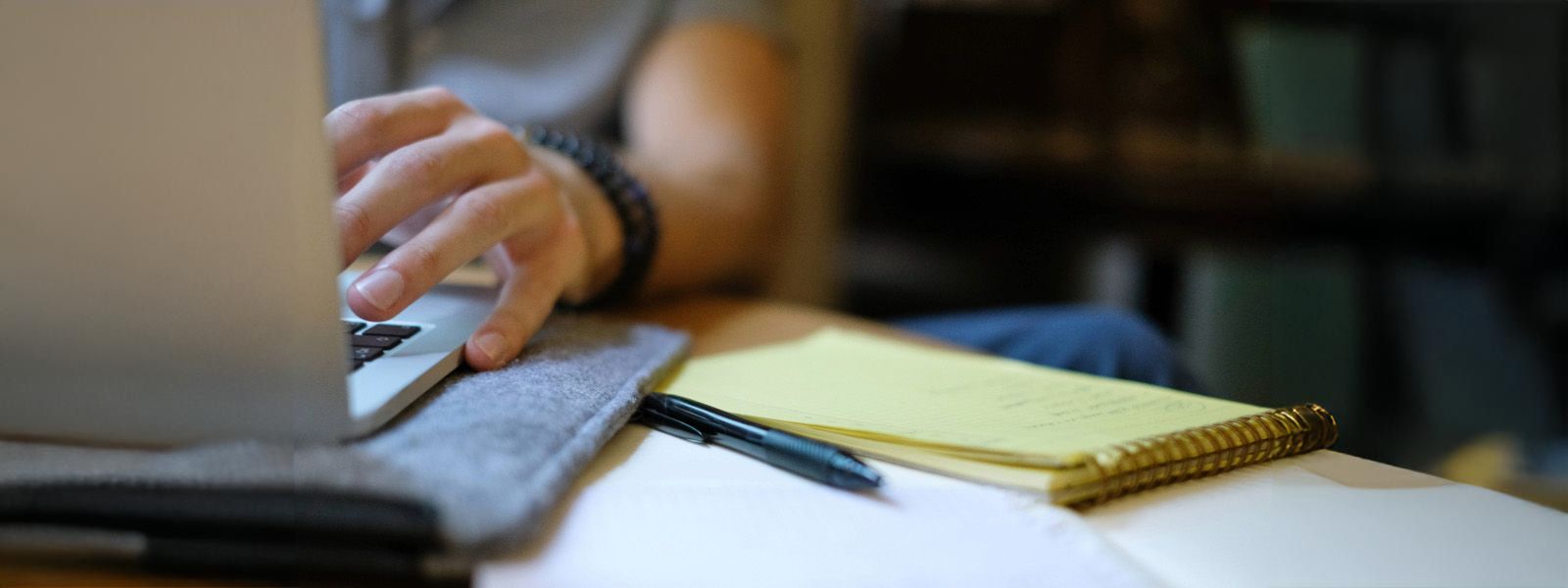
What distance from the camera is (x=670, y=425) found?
0.40 meters

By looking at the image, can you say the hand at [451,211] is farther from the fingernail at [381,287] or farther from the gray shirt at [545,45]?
the gray shirt at [545,45]

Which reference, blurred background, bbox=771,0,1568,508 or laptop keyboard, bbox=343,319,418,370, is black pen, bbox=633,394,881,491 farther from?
blurred background, bbox=771,0,1568,508

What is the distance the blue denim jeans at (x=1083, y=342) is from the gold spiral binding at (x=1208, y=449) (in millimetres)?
153

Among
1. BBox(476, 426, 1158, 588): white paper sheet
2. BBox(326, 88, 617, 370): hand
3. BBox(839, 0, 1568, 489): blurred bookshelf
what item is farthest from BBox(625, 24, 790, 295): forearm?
BBox(839, 0, 1568, 489): blurred bookshelf

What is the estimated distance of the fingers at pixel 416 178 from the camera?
0.42m

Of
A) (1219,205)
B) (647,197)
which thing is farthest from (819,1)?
(647,197)

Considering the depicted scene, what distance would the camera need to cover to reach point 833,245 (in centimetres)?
150

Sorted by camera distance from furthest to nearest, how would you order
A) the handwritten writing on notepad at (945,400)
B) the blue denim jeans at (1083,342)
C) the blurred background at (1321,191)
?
the blurred background at (1321,191) < the blue denim jeans at (1083,342) < the handwritten writing on notepad at (945,400)

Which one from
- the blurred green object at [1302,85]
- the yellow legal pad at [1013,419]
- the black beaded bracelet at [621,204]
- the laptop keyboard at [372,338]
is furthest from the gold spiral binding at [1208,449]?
the blurred green object at [1302,85]

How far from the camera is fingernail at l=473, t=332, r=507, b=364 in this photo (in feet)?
1.35

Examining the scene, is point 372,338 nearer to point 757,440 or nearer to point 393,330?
point 393,330

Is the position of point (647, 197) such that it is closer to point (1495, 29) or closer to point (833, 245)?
point (833, 245)

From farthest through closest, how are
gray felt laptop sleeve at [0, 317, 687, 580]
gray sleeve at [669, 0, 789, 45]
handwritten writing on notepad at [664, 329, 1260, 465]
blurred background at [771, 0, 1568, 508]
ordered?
blurred background at [771, 0, 1568, 508] < gray sleeve at [669, 0, 789, 45] < handwritten writing on notepad at [664, 329, 1260, 465] < gray felt laptop sleeve at [0, 317, 687, 580]

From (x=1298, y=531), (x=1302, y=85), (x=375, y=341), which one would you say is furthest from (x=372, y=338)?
(x=1302, y=85)
